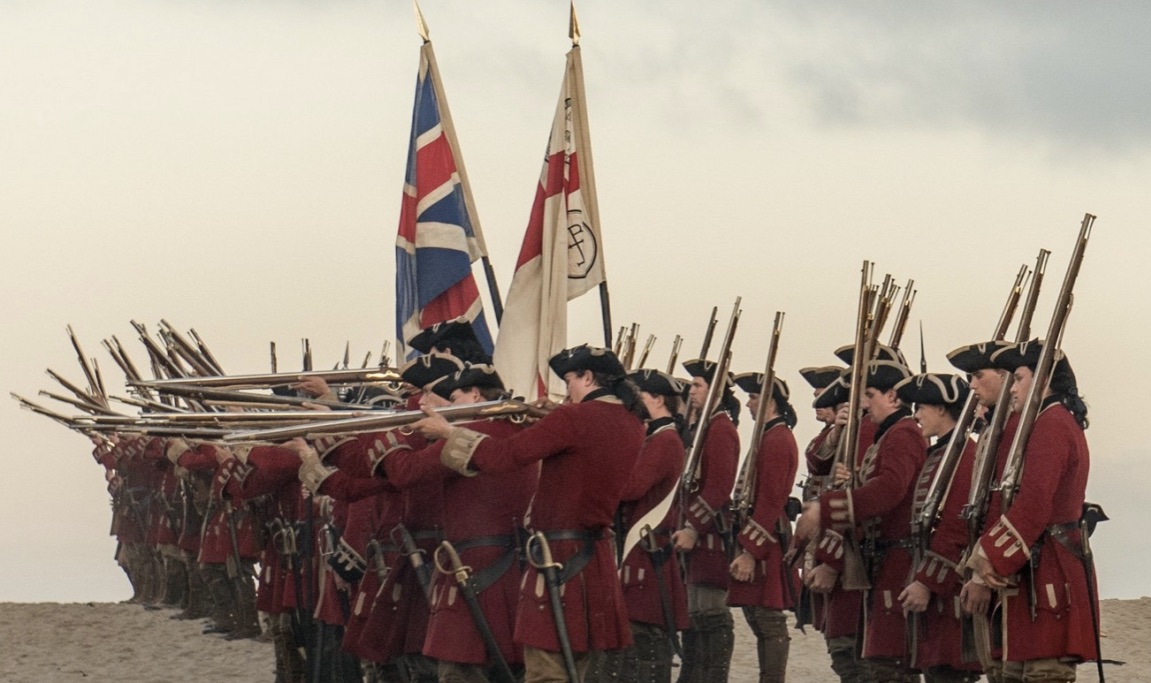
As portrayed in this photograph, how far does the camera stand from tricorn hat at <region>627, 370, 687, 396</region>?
37.1ft

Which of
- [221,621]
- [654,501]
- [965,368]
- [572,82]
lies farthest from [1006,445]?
[221,621]

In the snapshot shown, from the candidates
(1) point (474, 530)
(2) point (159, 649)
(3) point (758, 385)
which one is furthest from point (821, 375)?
(2) point (159, 649)

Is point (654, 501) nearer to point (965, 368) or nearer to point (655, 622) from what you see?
point (655, 622)

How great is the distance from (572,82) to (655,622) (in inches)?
139

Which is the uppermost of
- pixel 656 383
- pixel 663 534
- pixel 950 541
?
pixel 656 383

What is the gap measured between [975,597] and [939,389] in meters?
1.53

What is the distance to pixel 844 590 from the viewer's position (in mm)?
10203

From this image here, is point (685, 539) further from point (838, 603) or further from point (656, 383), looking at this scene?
point (838, 603)

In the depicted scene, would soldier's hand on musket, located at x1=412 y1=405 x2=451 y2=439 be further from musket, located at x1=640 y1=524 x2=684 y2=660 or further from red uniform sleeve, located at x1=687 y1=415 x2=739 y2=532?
red uniform sleeve, located at x1=687 y1=415 x2=739 y2=532

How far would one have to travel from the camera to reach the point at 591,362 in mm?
8969

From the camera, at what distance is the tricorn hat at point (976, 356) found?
8320 mm

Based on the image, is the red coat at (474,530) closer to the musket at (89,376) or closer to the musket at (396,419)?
the musket at (396,419)

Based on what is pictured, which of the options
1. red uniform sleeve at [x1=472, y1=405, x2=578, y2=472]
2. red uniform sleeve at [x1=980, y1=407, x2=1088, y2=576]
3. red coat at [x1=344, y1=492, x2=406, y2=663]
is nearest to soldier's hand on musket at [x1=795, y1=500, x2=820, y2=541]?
red uniform sleeve at [x1=472, y1=405, x2=578, y2=472]

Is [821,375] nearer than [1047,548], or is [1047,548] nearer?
[1047,548]
